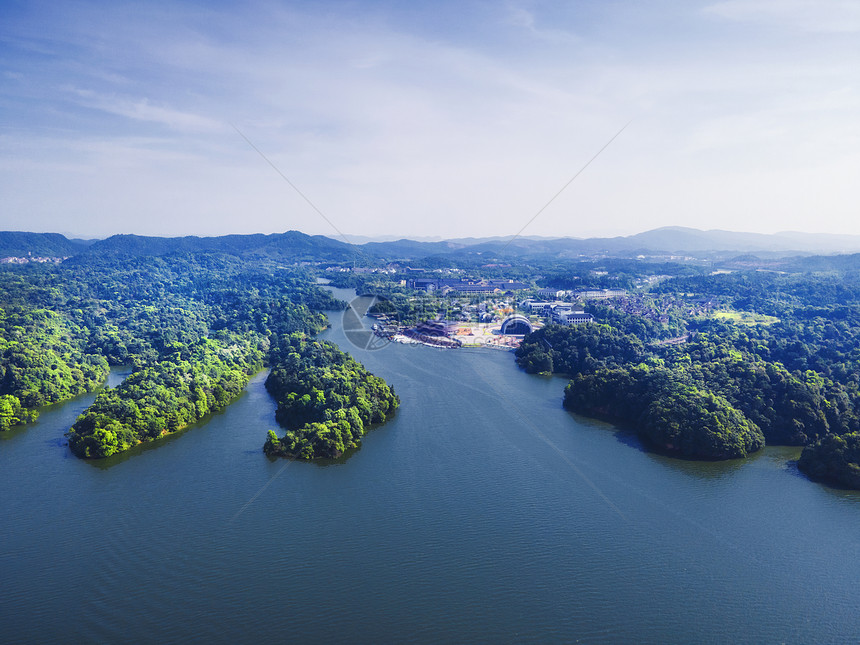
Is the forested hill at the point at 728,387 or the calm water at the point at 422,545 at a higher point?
the forested hill at the point at 728,387

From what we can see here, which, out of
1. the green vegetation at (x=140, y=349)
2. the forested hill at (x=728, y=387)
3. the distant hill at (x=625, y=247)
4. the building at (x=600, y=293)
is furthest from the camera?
the distant hill at (x=625, y=247)

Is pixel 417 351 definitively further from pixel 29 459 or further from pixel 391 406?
pixel 29 459

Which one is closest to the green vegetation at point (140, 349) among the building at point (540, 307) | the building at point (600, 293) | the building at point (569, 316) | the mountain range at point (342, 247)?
the building at point (540, 307)

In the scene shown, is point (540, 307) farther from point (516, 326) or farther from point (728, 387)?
point (728, 387)

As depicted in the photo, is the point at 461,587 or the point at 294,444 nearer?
the point at 461,587

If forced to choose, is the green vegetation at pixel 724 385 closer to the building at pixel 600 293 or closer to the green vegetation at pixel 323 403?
the green vegetation at pixel 323 403

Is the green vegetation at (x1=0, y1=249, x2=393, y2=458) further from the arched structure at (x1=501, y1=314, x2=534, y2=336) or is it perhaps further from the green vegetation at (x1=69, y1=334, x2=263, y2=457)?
the arched structure at (x1=501, y1=314, x2=534, y2=336)

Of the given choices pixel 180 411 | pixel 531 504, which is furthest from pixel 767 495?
pixel 180 411
